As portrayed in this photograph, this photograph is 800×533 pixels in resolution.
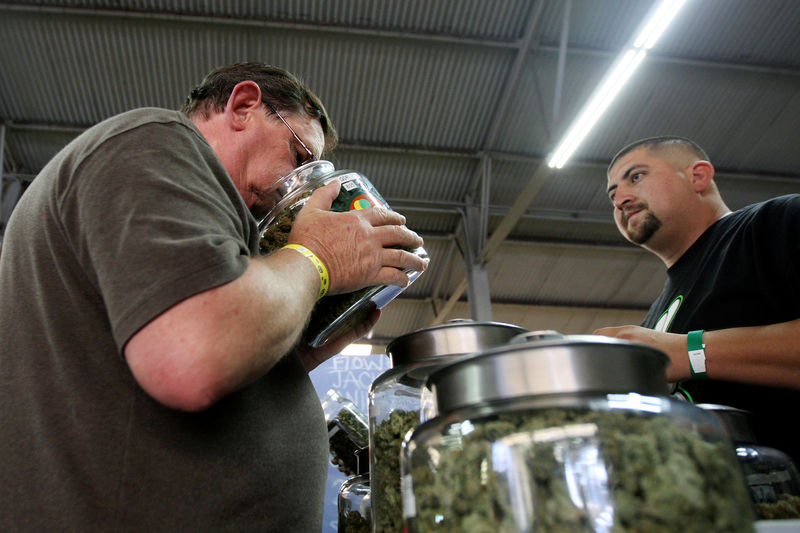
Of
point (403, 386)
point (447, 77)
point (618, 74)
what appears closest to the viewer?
point (403, 386)

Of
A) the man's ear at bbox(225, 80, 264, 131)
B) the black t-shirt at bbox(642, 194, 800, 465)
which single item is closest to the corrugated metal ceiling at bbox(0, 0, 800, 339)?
the black t-shirt at bbox(642, 194, 800, 465)

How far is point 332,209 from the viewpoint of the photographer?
945 millimetres

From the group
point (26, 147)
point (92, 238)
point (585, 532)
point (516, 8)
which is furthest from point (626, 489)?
point (26, 147)

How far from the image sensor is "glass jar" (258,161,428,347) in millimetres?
976

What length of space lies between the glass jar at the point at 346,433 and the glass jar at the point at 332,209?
0.92ft

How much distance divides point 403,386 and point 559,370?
387 mm

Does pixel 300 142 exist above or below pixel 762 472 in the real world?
above

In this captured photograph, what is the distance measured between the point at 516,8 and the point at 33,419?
4.51 metres

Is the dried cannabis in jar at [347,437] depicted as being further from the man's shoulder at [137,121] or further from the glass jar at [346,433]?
the man's shoulder at [137,121]

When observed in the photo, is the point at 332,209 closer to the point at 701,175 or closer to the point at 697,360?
the point at 697,360

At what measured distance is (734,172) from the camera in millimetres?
6172

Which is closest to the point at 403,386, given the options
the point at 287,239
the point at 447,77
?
the point at 287,239

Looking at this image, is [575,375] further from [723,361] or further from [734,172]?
[734,172]

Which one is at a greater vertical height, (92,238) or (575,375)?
(92,238)
